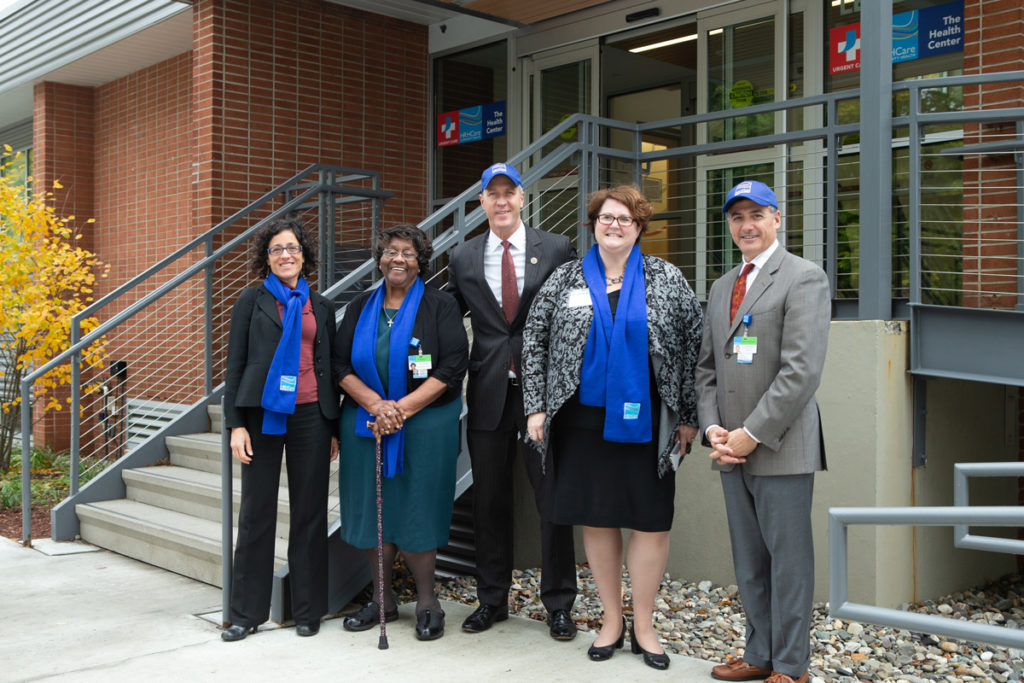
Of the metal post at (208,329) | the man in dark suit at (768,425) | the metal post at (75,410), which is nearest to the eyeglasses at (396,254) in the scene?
the man in dark suit at (768,425)

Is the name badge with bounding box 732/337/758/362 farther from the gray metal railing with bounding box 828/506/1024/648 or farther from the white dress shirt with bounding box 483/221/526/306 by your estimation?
the gray metal railing with bounding box 828/506/1024/648

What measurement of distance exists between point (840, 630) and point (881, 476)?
0.78 metres

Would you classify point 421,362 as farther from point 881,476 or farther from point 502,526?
point 881,476

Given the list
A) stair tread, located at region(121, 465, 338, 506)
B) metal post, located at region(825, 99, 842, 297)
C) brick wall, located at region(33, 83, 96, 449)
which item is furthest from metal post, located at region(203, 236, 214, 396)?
brick wall, located at region(33, 83, 96, 449)

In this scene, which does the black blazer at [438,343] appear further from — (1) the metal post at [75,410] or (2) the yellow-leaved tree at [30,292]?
(2) the yellow-leaved tree at [30,292]

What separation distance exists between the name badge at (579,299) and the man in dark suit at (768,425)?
0.51 metres

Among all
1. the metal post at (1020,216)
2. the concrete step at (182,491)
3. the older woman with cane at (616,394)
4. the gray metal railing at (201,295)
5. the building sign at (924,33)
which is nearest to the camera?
the older woman with cane at (616,394)

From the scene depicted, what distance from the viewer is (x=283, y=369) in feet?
14.2

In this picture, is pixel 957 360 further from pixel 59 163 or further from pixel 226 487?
pixel 59 163

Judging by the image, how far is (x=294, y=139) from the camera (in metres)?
8.84

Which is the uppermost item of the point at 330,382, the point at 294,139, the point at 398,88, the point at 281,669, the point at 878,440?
the point at 398,88

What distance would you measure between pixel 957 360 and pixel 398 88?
21.1 feet

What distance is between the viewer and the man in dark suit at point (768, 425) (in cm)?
353

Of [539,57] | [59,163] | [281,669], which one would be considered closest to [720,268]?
[539,57]
